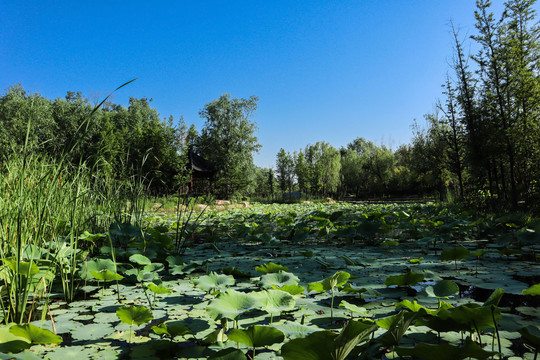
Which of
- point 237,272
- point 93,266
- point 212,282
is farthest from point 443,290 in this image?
point 93,266

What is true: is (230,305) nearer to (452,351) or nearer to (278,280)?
(278,280)

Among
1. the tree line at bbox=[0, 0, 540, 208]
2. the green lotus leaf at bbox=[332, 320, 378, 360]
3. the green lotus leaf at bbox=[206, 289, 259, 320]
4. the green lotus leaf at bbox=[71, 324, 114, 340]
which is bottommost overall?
the green lotus leaf at bbox=[71, 324, 114, 340]

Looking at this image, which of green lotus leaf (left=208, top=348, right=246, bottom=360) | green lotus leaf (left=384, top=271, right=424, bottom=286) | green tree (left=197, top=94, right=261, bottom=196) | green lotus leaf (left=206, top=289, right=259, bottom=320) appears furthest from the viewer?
green tree (left=197, top=94, right=261, bottom=196)

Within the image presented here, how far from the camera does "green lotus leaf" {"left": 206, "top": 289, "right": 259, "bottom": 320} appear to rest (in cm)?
87

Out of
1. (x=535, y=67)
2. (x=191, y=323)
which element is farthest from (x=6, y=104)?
(x=535, y=67)

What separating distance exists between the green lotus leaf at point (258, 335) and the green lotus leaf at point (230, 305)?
0.14m

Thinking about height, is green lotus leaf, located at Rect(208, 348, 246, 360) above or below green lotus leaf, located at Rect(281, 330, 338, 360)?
below

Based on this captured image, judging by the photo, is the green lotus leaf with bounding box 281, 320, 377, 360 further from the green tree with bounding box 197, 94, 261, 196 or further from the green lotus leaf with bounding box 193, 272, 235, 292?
the green tree with bounding box 197, 94, 261, 196

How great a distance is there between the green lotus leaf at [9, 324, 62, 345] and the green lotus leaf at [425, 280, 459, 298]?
133cm

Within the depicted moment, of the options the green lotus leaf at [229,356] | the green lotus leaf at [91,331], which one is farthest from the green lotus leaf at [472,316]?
the green lotus leaf at [91,331]

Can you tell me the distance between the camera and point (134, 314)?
3.17ft

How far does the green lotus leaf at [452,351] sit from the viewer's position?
601 millimetres

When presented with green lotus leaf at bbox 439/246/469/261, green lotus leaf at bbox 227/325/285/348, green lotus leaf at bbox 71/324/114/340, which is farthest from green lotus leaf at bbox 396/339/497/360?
green lotus leaf at bbox 439/246/469/261

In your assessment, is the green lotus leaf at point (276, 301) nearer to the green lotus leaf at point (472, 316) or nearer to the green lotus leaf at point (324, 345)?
the green lotus leaf at point (324, 345)
